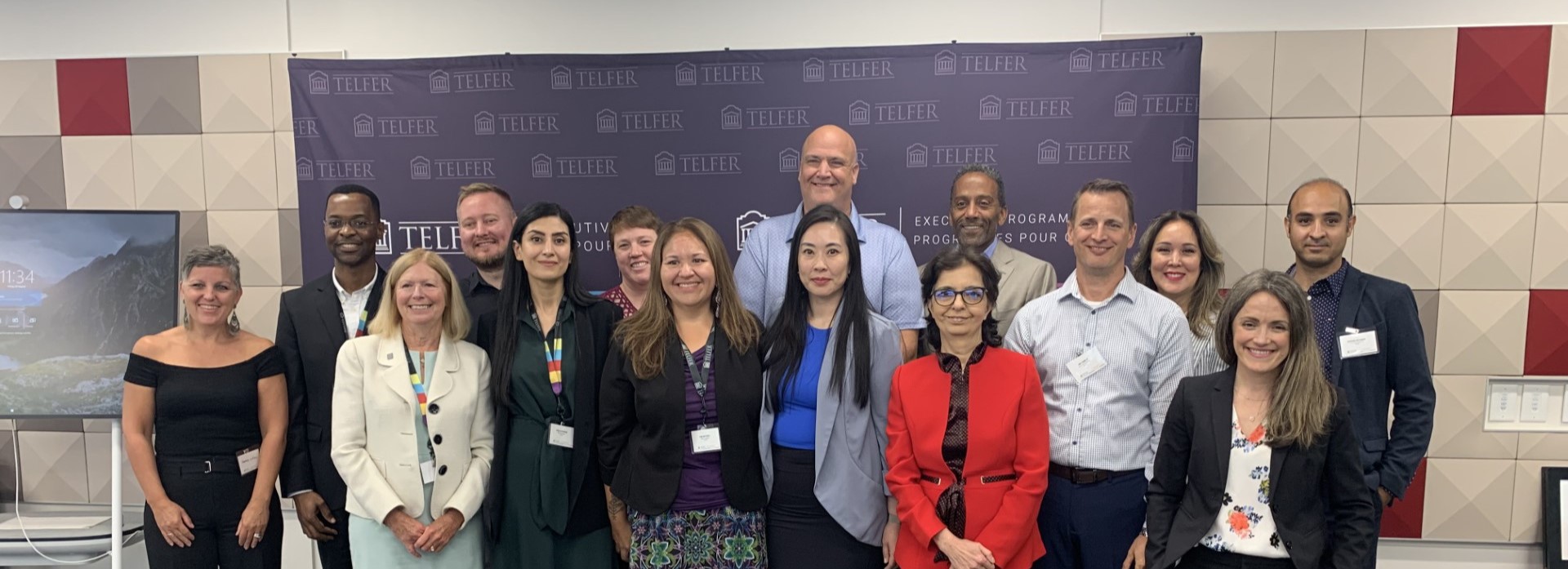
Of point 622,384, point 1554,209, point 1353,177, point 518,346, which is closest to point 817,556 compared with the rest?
point 622,384

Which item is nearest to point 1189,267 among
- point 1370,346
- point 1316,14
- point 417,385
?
point 1370,346

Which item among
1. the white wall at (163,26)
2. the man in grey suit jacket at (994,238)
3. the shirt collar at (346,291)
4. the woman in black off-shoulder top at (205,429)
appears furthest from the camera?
the white wall at (163,26)

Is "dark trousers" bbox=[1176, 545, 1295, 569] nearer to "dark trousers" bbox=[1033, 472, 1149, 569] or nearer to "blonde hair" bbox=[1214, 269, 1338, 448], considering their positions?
"dark trousers" bbox=[1033, 472, 1149, 569]

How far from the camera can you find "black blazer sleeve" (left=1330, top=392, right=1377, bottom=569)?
200 cm

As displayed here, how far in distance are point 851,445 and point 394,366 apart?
1.46m

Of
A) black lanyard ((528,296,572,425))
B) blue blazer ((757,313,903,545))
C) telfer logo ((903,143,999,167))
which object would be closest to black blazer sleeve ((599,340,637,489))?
black lanyard ((528,296,572,425))

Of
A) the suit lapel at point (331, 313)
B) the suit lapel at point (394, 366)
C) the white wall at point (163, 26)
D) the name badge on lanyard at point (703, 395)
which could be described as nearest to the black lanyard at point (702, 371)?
the name badge on lanyard at point (703, 395)

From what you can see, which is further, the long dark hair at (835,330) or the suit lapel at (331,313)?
the suit lapel at (331,313)

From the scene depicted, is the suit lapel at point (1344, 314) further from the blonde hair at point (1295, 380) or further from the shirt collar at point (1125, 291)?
the shirt collar at point (1125, 291)

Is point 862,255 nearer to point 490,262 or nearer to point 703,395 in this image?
point 703,395

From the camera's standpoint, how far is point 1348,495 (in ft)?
6.57

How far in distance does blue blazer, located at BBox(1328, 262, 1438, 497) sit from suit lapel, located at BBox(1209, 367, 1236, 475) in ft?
2.33

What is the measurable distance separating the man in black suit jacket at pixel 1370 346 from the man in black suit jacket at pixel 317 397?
10.8 feet

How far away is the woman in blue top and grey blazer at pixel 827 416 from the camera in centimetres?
222
